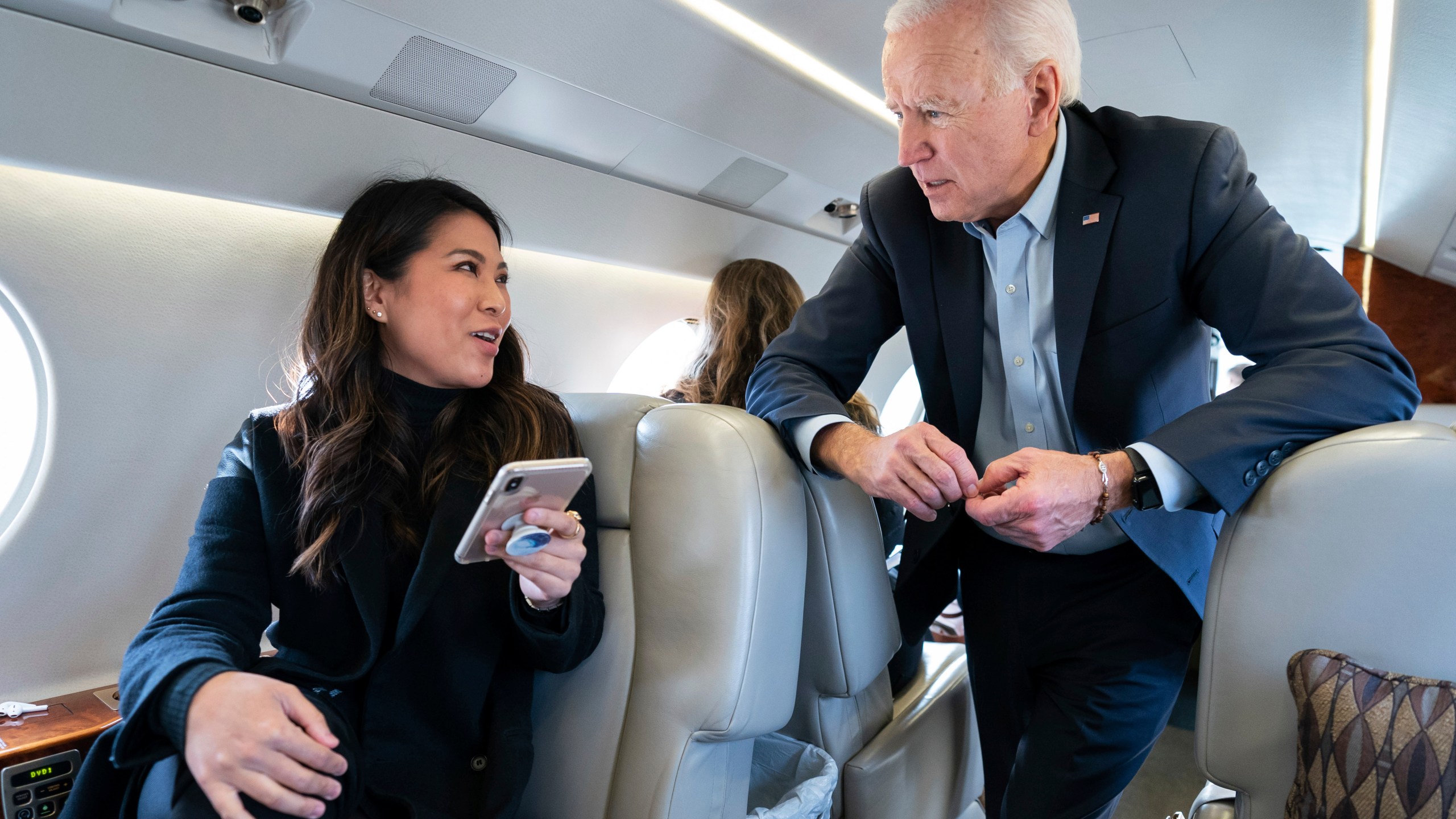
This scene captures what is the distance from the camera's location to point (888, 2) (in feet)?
8.43

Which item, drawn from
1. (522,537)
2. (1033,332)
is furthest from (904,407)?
(522,537)

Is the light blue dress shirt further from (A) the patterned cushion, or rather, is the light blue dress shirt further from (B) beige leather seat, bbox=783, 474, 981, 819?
(A) the patterned cushion

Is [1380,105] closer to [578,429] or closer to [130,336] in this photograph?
[578,429]

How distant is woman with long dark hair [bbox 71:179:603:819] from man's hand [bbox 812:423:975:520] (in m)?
0.53

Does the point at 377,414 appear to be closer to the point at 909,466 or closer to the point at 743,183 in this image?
the point at 909,466

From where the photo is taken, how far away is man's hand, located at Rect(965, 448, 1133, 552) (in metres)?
1.35

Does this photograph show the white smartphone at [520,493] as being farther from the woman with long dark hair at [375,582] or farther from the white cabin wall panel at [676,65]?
the white cabin wall panel at [676,65]

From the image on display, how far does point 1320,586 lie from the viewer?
1264 millimetres

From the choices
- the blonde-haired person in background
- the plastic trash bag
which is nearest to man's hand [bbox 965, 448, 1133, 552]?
the plastic trash bag

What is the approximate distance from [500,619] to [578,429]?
47 cm

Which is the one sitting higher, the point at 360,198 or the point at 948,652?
the point at 360,198

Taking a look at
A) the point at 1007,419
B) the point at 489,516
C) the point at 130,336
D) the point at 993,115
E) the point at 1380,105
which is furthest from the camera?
the point at 1380,105

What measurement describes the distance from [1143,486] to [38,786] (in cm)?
251

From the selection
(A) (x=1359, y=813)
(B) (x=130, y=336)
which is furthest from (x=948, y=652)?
(B) (x=130, y=336)
